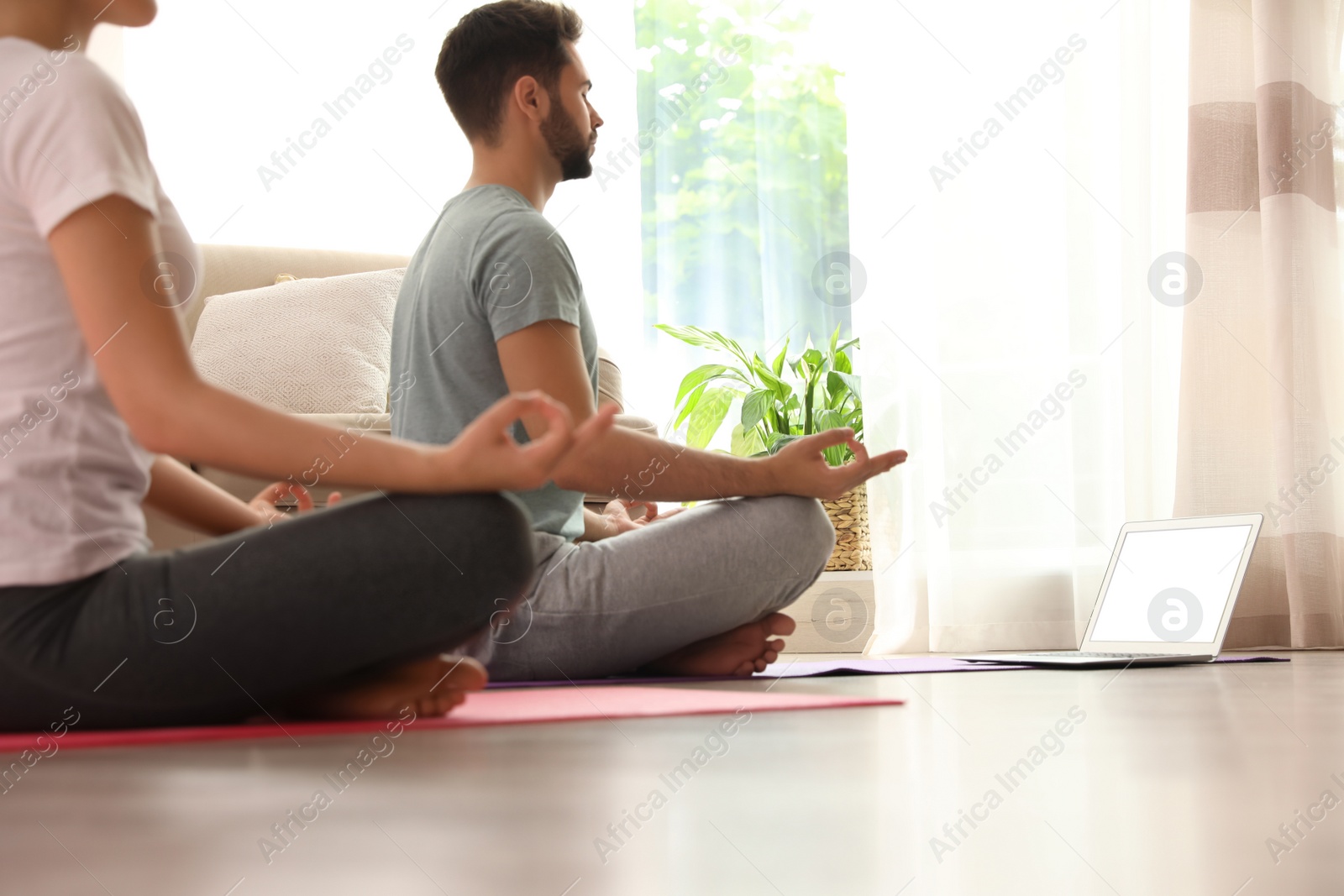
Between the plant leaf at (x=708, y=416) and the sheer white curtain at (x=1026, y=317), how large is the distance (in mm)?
789

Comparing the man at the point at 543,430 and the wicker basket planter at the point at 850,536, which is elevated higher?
the man at the point at 543,430

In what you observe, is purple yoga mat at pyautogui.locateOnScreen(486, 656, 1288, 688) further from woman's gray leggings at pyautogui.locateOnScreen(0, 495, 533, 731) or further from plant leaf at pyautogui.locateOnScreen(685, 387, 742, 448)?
plant leaf at pyautogui.locateOnScreen(685, 387, 742, 448)

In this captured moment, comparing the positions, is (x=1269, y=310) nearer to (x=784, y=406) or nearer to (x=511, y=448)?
(x=784, y=406)

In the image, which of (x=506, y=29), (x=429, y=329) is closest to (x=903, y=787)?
(x=429, y=329)

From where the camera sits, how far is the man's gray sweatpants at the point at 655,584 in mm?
1443

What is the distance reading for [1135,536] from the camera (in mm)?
2041

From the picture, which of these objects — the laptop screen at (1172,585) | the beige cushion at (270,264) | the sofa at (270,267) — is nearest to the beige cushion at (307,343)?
the sofa at (270,267)

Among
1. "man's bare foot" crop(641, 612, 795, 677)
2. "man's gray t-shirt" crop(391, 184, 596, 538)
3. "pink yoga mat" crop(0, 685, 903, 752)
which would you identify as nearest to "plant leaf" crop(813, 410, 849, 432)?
"man's bare foot" crop(641, 612, 795, 677)

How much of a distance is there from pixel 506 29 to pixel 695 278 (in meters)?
2.09

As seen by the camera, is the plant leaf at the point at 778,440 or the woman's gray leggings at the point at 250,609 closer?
the woman's gray leggings at the point at 250,609

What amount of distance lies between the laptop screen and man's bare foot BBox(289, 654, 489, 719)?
4.07ft

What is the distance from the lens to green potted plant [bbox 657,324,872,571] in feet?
9.45

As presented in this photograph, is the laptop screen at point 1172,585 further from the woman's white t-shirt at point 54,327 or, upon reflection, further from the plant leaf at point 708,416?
the woman's white t-shirt at point 54,327

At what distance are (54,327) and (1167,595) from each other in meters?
1.66
